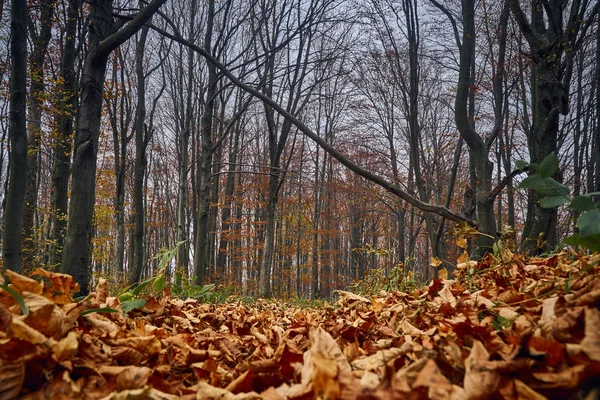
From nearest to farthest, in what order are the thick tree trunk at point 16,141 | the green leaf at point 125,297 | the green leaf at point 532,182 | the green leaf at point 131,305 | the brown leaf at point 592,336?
1. the brown leaf at point 592,336
2. the green leaf at point 532,182
3. the green leaf at point 131,305
4. the green leaf at point 125,297
5. the thick tree trunk at point 16,141

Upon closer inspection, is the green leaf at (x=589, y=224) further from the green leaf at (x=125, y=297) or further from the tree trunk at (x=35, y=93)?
the tree trunk at (x=35, y=93)

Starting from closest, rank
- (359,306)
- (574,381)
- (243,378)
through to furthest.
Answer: (574,381) → (243,378) → (359,306)

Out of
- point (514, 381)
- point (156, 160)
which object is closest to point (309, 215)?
point (156, 160)

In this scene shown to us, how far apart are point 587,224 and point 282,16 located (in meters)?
9.32

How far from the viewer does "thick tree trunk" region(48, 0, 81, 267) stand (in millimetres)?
7215

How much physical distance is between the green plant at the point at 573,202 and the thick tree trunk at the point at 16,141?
10.4 ft

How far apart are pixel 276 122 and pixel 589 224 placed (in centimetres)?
1178

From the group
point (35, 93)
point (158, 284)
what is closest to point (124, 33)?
point (158, 284)

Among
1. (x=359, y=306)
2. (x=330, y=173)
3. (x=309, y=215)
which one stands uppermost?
(x=330, y=173)

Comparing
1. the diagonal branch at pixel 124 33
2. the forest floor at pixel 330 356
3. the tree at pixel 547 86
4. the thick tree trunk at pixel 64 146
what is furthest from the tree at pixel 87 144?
the thick tree trunk at pixel 64 146

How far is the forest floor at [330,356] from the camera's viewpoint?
55 cm

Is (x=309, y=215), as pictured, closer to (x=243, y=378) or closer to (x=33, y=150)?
(x=33, y=150)

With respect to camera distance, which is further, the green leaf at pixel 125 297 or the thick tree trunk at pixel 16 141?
the thick tree trunk at pixel 16 141

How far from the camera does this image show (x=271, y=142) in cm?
853
